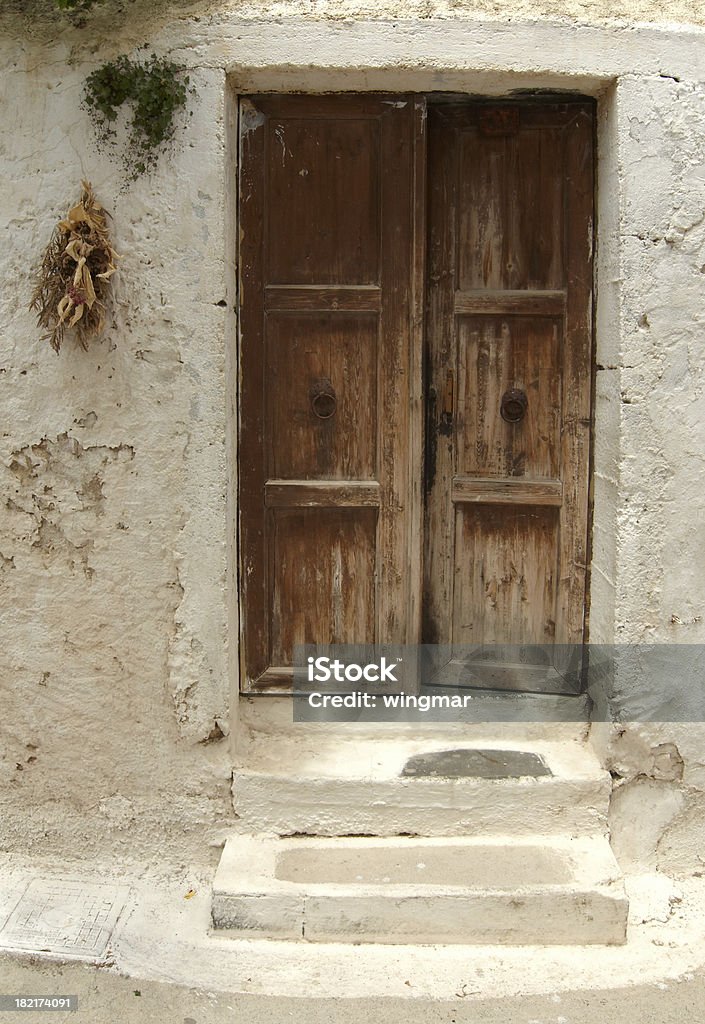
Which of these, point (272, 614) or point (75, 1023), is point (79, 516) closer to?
point (272, 614)

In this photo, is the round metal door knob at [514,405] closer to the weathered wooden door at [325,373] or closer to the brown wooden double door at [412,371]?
the brown wooden double door at [412,371]

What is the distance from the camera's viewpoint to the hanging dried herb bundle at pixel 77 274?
2688mm

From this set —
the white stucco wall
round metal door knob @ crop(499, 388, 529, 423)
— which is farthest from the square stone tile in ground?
round metal door knob @ crop(499, 388, 529, 423)

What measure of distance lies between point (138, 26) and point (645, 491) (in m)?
2.20

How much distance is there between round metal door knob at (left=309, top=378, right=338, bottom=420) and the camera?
308 centimetres

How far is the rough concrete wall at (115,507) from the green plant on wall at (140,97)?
6 cm

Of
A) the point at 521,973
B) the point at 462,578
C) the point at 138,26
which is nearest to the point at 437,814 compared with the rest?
the point at 521,973

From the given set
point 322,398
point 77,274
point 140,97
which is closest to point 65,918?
point 322,398

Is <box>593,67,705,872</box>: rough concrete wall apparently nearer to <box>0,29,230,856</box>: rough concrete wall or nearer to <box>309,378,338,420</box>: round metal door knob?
<box>309,378,338,420</box>: round metal door knob

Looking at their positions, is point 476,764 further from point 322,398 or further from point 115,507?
point 115,507

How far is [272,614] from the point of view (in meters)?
3.18

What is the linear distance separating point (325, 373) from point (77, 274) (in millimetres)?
890

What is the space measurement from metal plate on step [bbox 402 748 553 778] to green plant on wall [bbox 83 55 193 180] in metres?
2.18

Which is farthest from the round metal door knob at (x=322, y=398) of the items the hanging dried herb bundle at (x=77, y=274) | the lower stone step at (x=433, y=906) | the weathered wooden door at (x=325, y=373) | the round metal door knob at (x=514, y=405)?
the lower stone step at (x=433, y=906)
